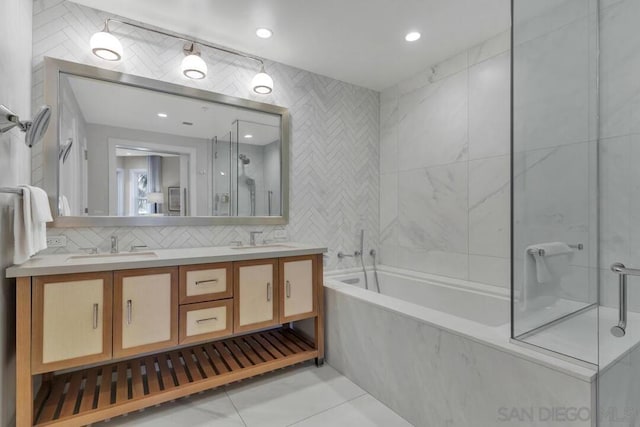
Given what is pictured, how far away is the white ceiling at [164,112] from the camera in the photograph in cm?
210

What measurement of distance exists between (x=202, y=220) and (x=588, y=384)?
235cm

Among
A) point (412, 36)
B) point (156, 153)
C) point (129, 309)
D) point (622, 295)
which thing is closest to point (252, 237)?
point (156, 153)

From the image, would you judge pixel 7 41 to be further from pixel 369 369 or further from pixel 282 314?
pixel 369 369

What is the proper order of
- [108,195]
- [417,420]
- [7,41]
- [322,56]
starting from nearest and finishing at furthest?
[7,41], [417,420], [108,195], [322,56]

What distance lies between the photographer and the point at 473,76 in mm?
Result: 2566

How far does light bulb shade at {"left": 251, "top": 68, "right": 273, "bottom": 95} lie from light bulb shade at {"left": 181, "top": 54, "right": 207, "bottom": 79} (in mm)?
411

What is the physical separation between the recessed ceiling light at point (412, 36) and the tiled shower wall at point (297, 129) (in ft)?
2.85

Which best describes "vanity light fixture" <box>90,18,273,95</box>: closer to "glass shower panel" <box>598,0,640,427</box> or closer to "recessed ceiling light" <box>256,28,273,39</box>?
"recessed ceiling light" <box>256,28,273,39</box>

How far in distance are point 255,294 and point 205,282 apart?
0.34 meters

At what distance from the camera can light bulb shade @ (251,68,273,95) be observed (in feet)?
8.39

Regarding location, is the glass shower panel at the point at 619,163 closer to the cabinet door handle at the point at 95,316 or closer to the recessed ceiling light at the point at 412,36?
the recessed ceiling light at the point at 412,36

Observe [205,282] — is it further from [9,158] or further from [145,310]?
[9,158]

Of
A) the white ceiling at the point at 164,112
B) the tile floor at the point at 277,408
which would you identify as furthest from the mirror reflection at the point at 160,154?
the tile floor at the point at 277,408

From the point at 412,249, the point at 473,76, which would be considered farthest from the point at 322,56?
the point at 412,249
